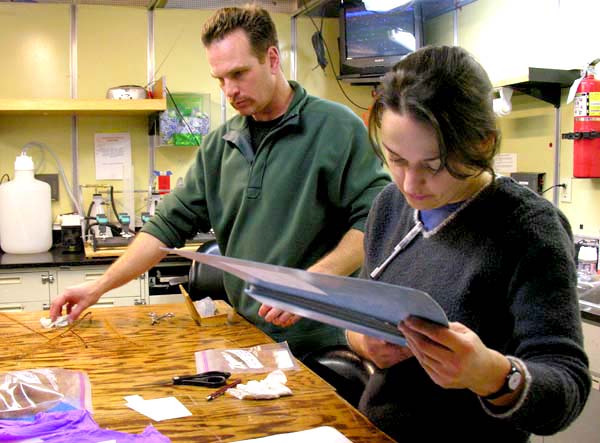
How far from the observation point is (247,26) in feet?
6.06

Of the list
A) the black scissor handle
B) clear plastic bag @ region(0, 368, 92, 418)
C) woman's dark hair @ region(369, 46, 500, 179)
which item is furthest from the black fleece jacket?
clear plastic bag @ region(0, 368, 92, 418)

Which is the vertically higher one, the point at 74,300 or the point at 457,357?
the point at 457,357

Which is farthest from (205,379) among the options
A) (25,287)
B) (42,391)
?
(25,287)

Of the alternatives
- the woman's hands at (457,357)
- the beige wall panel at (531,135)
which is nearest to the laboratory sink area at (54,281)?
the beige wall panel at (531,135)

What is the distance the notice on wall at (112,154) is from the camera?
13.2 feet

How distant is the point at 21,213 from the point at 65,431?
9.27 feet

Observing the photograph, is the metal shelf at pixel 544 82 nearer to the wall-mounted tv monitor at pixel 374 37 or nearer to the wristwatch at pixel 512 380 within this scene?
the wall-mounted tv monitor at pixel 374 37

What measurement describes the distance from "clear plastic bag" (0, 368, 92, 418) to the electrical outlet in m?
2.31

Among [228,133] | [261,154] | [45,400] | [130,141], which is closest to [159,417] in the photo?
[45,400]

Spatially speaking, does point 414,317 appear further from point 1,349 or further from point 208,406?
point 1,349

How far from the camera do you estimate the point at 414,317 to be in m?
0.76

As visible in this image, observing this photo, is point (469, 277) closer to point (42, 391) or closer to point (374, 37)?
point (42, 391)

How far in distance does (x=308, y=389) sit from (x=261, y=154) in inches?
31.7

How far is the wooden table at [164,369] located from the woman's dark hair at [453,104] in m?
0.50
